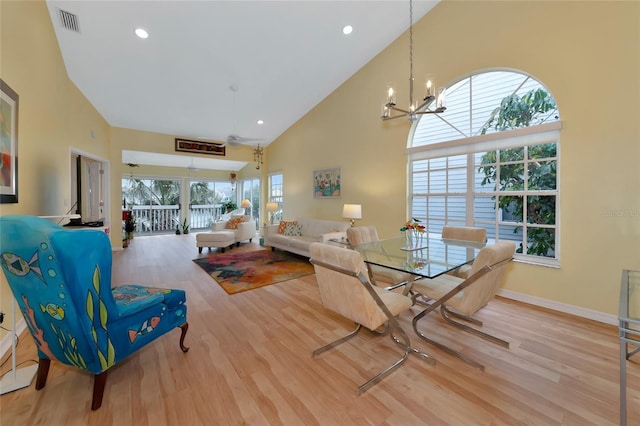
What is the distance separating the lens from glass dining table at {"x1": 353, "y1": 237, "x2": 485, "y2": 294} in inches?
81.7

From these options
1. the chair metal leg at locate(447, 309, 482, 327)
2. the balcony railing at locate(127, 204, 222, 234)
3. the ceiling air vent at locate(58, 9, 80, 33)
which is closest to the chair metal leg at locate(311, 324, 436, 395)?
the chair metal leg at locate(447, 309, 482, 327)

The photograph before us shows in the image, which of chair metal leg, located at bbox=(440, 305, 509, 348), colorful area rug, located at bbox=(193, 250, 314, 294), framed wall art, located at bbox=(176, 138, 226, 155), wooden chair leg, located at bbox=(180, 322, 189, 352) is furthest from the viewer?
framed wall art, located at bbox=(176, 138, 226, 155)

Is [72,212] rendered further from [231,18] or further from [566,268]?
[566,268]

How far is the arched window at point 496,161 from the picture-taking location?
10.0ft

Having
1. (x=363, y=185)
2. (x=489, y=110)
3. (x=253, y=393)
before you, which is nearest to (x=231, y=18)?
(x=363, y=185)

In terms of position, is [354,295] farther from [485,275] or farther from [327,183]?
[327,183]

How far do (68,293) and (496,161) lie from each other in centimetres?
445

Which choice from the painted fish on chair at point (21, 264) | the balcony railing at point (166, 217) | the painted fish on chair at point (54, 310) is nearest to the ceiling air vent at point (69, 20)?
the painted fish on chair at point (21, 264)

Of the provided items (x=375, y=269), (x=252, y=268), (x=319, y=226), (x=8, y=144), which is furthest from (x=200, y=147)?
(x=375, y=269)

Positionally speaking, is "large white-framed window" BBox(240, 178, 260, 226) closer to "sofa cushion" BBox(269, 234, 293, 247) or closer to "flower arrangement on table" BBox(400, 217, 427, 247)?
"sofa cushion" BBox(269, 234, 293, 247)

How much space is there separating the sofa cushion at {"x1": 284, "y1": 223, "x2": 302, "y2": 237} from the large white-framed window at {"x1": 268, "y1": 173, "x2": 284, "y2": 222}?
1.63 metres

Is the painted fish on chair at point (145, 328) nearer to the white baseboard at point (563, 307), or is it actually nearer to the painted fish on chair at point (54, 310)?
the painted fish on chair at point (54, 310)

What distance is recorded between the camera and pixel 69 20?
125 inches

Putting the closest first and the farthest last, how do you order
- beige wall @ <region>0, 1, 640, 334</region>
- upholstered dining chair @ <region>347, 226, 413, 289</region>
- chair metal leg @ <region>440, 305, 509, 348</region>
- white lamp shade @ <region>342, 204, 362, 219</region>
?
chair metal leg @ <region>440, 305, 509, 348</region> → beige wall @ <region>0, 1, 640, 334</region> → upholstered dining chair @ <region>347, 226, 413, 289</region> → white lamp shade @ <region>342, 204, 362, 219</region>
